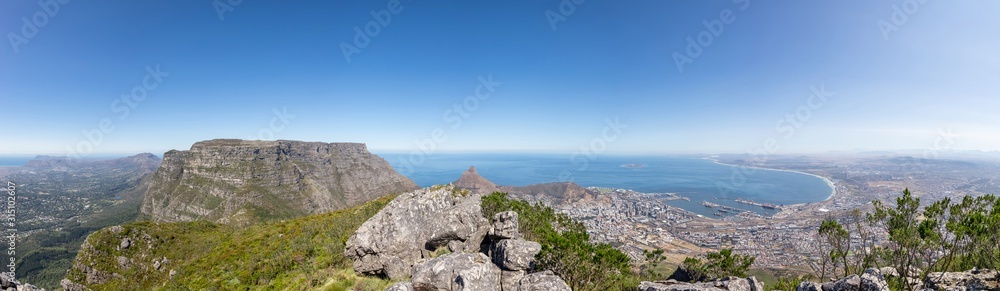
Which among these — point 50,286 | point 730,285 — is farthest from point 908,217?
point 50,286

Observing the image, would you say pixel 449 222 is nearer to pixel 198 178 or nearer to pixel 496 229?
pixel 496 229

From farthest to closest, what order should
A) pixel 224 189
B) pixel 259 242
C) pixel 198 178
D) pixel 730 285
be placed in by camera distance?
pixel 198 178 → pixel 224 189 → pixel 259 242 → pixel 730 285

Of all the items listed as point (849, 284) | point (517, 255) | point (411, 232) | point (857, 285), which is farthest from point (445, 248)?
point (857, 285)

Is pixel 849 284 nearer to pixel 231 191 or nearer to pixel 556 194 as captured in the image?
pixel 556 194

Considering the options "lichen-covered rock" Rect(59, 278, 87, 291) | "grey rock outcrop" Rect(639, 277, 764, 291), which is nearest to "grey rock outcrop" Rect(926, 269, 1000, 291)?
"grey rock outcrop" Rect(639, 277, 764, 291)

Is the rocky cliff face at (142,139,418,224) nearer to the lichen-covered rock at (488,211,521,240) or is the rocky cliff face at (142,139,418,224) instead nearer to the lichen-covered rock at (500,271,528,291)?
the lichen-covered rock at (488,211,521,240)

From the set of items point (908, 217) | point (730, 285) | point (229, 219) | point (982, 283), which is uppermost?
point (908, 217)

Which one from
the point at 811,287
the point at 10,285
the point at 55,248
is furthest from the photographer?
the point at 55,248
